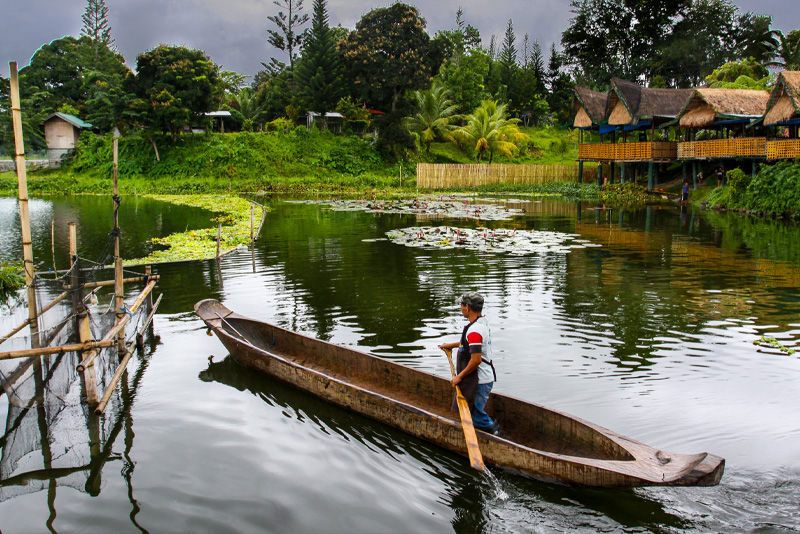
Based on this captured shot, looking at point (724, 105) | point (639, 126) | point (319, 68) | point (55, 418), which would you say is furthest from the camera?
point (319, 68)

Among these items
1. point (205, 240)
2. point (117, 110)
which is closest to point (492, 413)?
point (205, 240)

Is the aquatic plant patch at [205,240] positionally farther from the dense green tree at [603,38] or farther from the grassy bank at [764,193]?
the dense green tree at [603,38]

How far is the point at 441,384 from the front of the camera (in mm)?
6422

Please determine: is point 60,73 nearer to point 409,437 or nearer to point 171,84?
point 171,84

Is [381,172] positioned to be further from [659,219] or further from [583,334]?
[583,334]

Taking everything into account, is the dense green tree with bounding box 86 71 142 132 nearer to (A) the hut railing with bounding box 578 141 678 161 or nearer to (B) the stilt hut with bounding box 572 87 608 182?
(B) the stilt hut with bounding box 572 87 608 182

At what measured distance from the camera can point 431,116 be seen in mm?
46312

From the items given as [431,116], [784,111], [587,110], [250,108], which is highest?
[250,108]

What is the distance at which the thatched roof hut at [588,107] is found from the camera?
118 ft

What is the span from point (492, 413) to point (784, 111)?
25.0m

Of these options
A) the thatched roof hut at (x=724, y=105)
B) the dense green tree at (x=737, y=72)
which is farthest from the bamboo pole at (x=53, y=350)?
the dense green tree at (x=737, y=72)

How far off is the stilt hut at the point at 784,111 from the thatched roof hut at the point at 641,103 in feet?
21.7

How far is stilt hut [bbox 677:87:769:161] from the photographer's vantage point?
2686 centimetres

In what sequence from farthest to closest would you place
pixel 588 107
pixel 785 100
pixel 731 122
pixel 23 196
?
1. pixel 588 107
2. pixel 731 122
3. pixel 785 100
4. pixel 23 196
